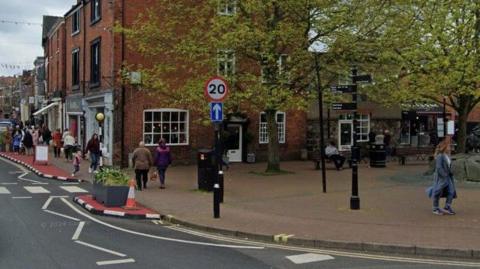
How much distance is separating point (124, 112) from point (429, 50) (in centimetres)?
1327

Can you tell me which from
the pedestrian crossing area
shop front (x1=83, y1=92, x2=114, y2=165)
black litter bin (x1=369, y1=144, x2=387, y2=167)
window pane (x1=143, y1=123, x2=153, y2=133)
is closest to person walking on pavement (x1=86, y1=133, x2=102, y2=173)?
shop front (x1=83, y1=92, x2=114, y2=165)

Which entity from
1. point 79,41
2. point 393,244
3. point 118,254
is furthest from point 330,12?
point 79,41

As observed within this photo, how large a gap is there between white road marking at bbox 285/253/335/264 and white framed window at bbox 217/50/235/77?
43.4 ft

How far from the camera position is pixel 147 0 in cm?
2784

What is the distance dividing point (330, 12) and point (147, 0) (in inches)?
391

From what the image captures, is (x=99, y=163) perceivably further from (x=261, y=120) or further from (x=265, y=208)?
(x=265, y=208)

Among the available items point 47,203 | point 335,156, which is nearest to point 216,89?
point 47,203

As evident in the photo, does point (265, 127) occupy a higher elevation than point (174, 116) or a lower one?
lower

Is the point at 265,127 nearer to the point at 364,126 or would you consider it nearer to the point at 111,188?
the point at 364,126

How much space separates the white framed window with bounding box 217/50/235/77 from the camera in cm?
2198

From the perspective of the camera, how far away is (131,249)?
9.84 m

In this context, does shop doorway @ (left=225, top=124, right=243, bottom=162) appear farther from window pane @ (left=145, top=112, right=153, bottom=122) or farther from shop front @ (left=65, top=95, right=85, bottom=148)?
shop front @ (left=65, top=95, right=85, bottom=148)

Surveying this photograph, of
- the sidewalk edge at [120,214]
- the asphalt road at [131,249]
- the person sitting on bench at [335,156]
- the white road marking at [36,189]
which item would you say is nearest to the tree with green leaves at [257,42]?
the person sitting on bench at [335,156]

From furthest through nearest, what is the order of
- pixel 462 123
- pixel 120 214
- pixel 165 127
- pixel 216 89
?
pixel 165 127 < pixel 462 123 < pixel 120 214 < pixel 216 89
